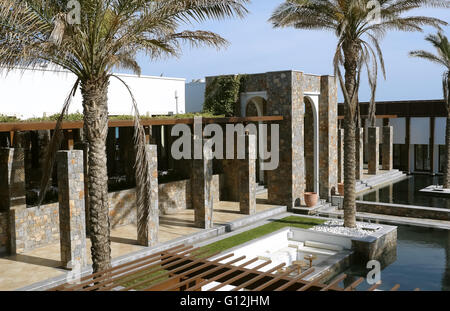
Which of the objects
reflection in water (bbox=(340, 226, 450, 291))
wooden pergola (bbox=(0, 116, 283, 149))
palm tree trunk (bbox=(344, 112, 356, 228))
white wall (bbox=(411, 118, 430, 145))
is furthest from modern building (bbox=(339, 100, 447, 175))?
wooden pergola (bbox=(0, 116, 283, 149))

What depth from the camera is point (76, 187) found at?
11.8 metres

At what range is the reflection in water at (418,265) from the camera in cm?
1190

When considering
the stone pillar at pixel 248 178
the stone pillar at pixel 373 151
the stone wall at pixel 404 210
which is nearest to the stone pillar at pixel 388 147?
the stone pillar at pixel 373 151

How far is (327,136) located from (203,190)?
7805mm

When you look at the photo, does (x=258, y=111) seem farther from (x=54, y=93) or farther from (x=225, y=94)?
(x=54, y=93)

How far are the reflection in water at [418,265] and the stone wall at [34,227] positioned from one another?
9.21 meters

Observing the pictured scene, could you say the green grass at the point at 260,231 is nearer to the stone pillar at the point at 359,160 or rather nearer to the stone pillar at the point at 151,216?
the stone pillar at the point at 151,216

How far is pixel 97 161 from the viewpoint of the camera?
29.1 ft

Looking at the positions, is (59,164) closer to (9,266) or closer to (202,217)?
(9,266)

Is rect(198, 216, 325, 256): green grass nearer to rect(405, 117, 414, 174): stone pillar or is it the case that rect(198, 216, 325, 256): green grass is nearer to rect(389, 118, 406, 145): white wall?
rect(405, 117, 414, 174): stone pillar

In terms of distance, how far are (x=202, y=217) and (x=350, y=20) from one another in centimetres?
854

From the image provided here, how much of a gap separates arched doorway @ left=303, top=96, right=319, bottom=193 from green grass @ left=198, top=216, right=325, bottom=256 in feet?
11.8
